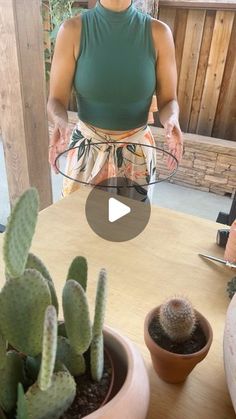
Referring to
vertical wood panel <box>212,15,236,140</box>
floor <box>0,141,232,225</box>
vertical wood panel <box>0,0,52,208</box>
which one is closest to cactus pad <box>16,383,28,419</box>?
vertical wood panel <box>0,0,52,208</box>

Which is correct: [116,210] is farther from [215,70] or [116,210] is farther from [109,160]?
[215,70]

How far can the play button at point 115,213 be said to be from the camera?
944mm

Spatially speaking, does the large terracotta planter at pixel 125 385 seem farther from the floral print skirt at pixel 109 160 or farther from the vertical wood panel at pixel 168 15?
the vertical wood panel at pixel 168 15

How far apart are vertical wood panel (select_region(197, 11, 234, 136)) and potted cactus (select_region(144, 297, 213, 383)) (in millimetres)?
2596

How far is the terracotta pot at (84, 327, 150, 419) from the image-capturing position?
0.38 m

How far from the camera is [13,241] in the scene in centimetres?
32

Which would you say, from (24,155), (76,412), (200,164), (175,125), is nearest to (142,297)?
(76,412)

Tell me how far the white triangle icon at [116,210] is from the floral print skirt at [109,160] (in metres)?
0.09

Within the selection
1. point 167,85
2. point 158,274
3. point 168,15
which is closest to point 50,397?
point 158,274

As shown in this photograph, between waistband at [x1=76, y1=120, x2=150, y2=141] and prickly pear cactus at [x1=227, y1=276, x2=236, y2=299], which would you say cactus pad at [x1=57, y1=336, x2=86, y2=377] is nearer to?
prickly pear cactus at [x1=227, y1=276, x2=236, y2=299]

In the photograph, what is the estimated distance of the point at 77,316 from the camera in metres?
0.35

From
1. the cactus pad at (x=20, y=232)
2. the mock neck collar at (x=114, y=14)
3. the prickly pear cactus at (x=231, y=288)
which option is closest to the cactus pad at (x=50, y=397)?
the cactus pad at (x=20, y=232)

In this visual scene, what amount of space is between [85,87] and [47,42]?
5.71ft

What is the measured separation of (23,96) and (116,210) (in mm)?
871
